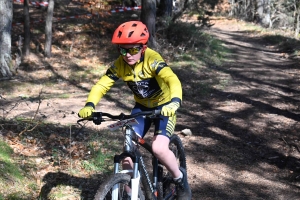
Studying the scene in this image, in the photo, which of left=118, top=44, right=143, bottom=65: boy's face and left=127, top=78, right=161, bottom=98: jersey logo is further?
left=127, top=78, right=161, bottom=98: jersey logo

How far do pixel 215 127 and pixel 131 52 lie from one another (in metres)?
5.47

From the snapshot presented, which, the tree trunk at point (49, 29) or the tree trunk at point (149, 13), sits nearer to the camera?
the tree trunk at point (149, 13)

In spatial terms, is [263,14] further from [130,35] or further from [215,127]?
[130,35]

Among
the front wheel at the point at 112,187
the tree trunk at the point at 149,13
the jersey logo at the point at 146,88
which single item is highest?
the tree trunk at the point at 149,13

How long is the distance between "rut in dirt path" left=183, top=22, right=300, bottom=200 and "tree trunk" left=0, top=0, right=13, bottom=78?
6625 millimetres

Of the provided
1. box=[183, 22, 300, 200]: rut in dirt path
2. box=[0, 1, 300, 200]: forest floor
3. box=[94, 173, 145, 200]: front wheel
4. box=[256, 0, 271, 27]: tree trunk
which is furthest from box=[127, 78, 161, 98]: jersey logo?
box=[256, 0, 271, 27]: tree trunk

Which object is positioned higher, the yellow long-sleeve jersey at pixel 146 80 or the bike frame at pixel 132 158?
the yellow long-sleeve jersey at pixel 146 80

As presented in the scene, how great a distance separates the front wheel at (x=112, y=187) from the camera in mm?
3617

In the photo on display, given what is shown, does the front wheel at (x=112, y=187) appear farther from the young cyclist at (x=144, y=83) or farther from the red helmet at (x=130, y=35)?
the red helmet at (x=130, y=35)

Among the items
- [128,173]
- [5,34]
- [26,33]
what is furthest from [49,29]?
[128,173]

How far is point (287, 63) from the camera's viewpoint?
16891mm

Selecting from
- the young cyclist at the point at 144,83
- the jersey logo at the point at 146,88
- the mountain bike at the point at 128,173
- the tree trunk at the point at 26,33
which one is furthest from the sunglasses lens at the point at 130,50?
the tree trunk at the point at 26,33

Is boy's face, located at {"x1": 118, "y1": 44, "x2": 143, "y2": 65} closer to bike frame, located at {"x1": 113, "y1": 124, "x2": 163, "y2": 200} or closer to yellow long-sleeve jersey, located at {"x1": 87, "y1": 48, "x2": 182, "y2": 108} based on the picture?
yellow long-sleeve jersey, located at {"x1": 87, "y1": 48, "x2": 182, "y2": 108}

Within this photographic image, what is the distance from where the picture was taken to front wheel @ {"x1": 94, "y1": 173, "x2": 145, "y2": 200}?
142 inches
